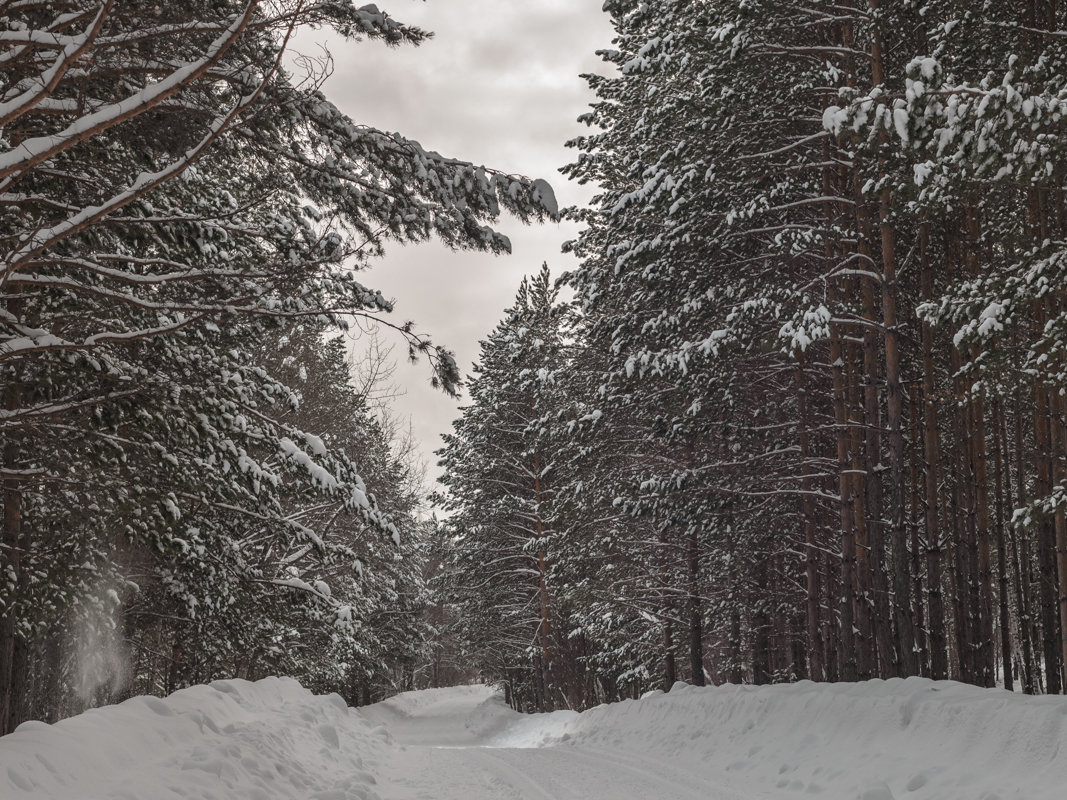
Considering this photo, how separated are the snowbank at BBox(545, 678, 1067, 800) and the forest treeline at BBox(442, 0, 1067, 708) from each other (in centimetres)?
179

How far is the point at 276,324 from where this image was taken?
6984 millimetres

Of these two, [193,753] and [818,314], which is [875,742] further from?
[193,753]

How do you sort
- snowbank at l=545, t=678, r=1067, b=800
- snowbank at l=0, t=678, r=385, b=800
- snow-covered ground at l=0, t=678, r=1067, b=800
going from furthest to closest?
snowbank at l=545, t=678, r=1067, b=800 < snow-covered ground at l=0, t=678, r=1067, b=800 < snowbank at l=0, t=678, r=385, b=800

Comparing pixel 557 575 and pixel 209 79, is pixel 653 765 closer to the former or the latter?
pixel 209 79

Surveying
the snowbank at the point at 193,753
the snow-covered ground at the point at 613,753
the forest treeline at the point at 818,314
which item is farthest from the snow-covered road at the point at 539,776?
the forest treeline at the point at 818,314

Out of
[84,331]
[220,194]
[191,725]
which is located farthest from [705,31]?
[191,725]

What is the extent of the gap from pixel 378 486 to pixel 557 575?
7451mm

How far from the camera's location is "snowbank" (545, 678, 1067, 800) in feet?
19.8

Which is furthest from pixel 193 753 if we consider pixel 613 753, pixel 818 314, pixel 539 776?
pixel 818 314

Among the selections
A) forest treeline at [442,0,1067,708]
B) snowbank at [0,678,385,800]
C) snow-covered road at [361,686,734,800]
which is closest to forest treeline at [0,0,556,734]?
snowbank at [0,678,385,800]

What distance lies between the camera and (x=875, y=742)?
7.64m

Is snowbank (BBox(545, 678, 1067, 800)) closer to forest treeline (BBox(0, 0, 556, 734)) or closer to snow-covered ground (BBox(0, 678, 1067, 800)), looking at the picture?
snow-covered ground (BBox(0, 678, 1067, 800))

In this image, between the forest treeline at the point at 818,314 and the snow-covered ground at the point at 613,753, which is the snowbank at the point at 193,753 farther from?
the forest treeline at the point at 818,314

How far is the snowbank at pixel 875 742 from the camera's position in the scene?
19.8ft
